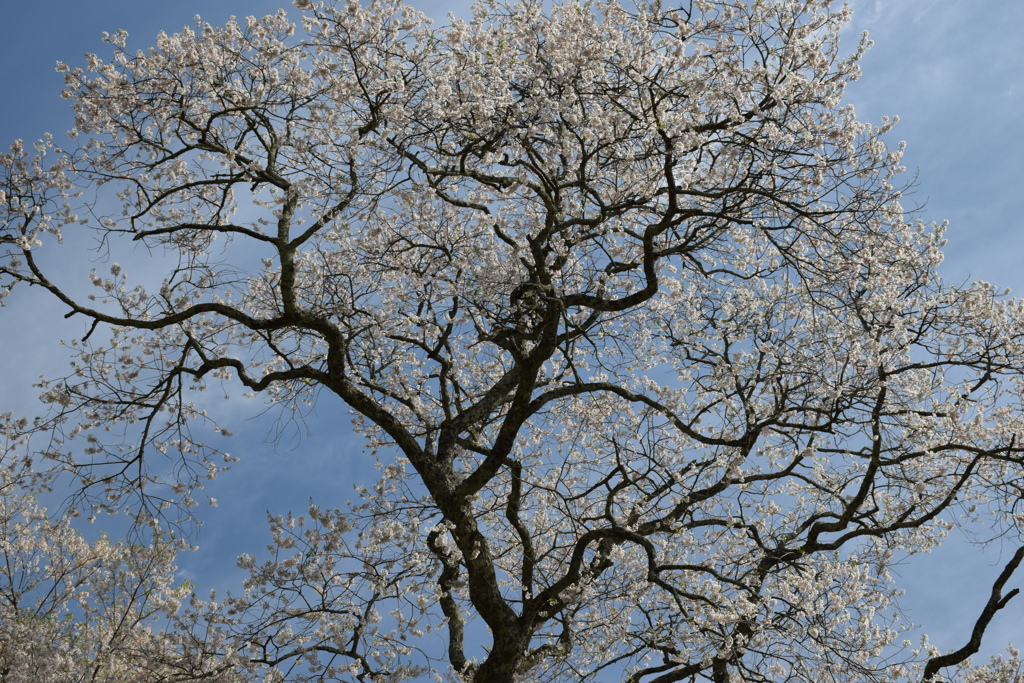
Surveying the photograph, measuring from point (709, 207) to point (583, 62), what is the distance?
185 centimetres

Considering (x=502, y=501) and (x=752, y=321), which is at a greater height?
(x=752, y=321)

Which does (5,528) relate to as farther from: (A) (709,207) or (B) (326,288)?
(A) (709,207)

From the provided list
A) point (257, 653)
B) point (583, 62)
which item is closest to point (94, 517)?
point (257, 653)

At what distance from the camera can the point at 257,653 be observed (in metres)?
7.22

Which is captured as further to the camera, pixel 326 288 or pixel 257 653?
pixel 326 288

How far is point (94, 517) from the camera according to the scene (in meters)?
8.20

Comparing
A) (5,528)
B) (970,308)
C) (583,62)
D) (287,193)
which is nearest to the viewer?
(583,62)

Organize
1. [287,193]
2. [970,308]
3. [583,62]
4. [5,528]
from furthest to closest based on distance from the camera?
[5,528]
[970,308]
[287,193]
[583,62]

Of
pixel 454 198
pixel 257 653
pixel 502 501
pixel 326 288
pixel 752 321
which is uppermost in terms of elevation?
pixel 454 198

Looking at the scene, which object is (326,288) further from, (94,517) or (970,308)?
(970,308)

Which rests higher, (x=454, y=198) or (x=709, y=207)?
(x=454, y=198)

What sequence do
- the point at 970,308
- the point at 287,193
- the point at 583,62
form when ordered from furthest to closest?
1. the point at 970,308
2. the point at 287,193
3. the point at 583,62

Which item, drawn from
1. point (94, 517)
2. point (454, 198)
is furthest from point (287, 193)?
point (94, 517)

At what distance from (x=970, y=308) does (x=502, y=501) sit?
5.77 m
